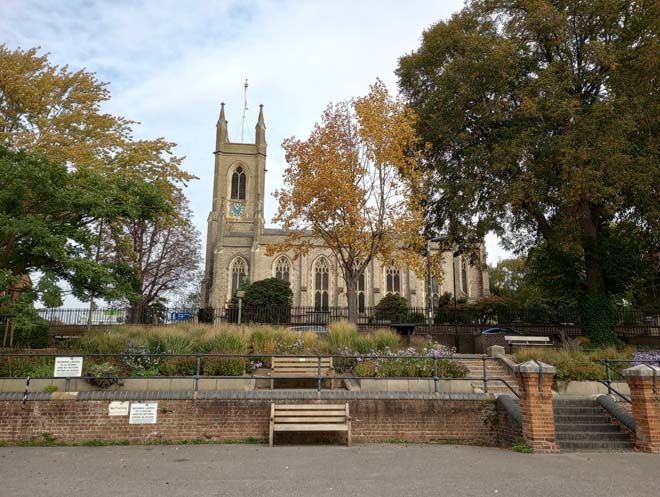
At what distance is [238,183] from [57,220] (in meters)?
39.7

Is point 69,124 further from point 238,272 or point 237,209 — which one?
point 237,209

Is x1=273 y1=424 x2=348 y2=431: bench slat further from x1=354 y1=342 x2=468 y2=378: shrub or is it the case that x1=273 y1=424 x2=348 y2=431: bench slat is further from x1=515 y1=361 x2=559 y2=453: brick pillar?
x1=515 y1=361 x2=559 y2=453: brick pillar

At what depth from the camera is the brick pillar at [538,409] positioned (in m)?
9.16

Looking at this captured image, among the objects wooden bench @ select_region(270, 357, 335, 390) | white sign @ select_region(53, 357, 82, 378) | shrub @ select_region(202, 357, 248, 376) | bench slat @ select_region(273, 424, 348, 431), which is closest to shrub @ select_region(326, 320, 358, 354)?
wooden bench @ select_region(270, 357, 335, 390)

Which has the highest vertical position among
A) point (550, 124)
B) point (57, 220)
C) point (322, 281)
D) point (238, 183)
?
point (238, 183)

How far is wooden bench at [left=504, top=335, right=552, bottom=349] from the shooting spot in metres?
18.7

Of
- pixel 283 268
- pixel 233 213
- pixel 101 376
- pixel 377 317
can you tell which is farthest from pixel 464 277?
pixel 101 376

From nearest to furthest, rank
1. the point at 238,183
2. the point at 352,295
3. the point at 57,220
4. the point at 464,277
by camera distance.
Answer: the point at 57,220 → the point at 352,295 → the point at 464,277 → the point at 238,183

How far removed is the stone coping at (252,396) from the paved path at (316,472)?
98 cm

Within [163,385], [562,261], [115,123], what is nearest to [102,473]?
[163,385]

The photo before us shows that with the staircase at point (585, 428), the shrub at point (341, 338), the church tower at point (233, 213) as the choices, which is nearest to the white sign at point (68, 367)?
the shrub at point (341, 338)

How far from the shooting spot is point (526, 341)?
1900 cm

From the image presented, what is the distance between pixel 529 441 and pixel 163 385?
7.49 m

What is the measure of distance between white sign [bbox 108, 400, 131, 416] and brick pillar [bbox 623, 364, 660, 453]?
9.60 meters
